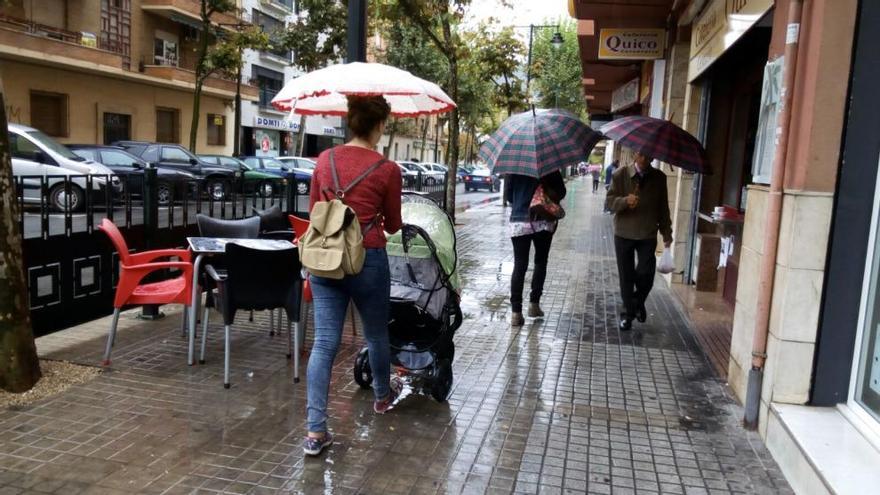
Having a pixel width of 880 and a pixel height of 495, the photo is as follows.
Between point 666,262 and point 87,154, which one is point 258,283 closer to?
point 666,262

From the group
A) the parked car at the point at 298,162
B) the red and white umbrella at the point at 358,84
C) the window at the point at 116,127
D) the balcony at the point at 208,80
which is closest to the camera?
the red and white umbrella at the point at 358,84

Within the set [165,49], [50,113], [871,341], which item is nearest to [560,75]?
[165,49]

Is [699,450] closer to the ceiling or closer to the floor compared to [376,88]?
closer to the floor

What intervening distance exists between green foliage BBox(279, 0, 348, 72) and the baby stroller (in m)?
20.6

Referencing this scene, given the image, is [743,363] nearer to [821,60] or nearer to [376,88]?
[821,60]

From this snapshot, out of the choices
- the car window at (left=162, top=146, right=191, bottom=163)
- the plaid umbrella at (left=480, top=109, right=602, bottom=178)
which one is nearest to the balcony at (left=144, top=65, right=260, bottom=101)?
the car window at (left=162, top=146, right=191, bottom=163)

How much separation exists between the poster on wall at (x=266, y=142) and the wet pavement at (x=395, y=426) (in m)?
33.1

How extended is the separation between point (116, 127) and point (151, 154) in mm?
10248

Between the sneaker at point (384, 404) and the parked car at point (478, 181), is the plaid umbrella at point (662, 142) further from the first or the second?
the parked car at point (478, 181)

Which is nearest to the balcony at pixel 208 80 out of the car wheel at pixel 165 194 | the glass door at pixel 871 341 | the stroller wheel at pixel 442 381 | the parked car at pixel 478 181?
the parked car at pixel 478 181

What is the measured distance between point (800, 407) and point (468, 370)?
232 cm

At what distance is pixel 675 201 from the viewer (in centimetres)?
962

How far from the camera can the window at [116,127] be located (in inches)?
1078

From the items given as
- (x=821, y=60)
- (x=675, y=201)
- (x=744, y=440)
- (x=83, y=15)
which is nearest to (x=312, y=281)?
(x=744, y=440)
